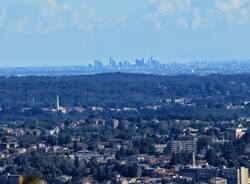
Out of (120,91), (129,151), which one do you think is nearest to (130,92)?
(120,91)

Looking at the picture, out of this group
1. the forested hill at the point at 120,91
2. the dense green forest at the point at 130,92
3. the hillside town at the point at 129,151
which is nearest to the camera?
the hillside town at the point at 129,151

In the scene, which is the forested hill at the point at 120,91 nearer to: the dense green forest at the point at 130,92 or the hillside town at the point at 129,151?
the dense green forest at the point at 130,92

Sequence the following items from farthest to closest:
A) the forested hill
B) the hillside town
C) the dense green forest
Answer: the forested hill → the dense green forest → the hillside town

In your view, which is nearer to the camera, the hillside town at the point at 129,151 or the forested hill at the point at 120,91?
the hillside town at the point at 129,151

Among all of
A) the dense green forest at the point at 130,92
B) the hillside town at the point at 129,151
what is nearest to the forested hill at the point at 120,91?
the dense green forest at the point at 130,92

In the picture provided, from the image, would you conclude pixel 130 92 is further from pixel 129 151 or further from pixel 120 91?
pixel 129 151

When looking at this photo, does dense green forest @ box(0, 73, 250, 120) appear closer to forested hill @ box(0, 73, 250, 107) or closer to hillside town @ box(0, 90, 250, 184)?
forested hill @ box(0, 73, 250, 107)

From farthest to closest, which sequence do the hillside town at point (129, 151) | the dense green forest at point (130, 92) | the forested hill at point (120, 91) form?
the forested hill at point (120, 91) → the dense green forest at point (130, 92) → the hillside town at point (129, 151)

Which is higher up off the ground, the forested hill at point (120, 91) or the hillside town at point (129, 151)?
the hillside town at point (129, 151)

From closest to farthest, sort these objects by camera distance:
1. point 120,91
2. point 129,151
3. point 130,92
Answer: point 129,151 < point 120,91 < point 130,92

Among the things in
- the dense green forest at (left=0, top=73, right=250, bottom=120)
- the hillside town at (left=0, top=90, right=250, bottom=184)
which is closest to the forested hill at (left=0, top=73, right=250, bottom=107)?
the dense green forest at (left=0, top=73, right=250, bottom=120)
